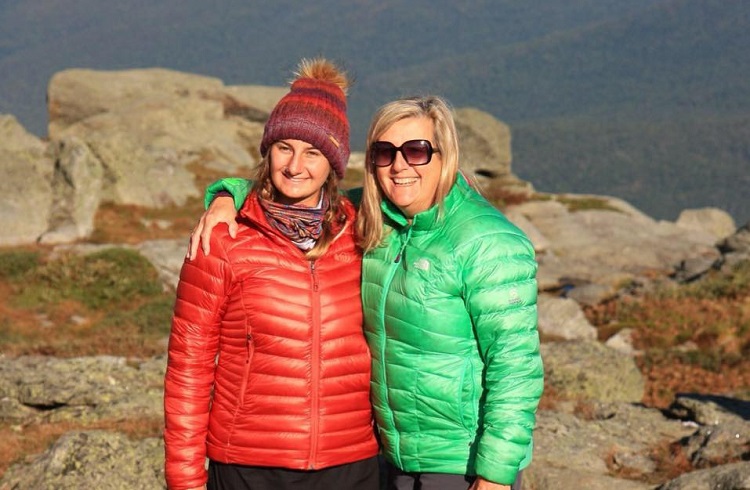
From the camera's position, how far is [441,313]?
175 inches

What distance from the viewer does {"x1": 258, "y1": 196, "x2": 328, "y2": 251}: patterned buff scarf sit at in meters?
4.74

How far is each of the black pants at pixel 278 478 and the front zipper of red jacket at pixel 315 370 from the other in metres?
0.09

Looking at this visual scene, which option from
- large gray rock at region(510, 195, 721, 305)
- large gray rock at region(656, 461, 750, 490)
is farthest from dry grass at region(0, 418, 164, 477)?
large gray rock at region(510, 195, 721, 305)

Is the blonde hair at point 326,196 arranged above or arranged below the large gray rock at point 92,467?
above

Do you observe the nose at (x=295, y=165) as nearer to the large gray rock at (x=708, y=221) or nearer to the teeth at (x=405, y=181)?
the teeth at (x=405, y=181)

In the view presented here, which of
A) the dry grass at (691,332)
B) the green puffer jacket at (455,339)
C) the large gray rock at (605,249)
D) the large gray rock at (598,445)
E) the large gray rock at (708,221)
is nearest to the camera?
the green puffer jacket at (455,339)

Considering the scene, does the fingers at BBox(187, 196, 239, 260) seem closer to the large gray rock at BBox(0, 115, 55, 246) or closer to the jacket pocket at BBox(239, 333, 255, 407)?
the jacket pocket at BBox(239, 333, 255, 407)

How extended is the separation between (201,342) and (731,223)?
4970cm

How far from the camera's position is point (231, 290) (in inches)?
184

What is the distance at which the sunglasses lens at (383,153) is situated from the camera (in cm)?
462

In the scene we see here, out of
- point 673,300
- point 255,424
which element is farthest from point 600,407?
point 673,300

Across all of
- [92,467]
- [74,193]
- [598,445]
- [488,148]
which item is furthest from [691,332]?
[488,148]

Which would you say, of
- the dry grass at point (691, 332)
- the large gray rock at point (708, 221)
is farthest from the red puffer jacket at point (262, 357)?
the large gray rock at point (708, 221)

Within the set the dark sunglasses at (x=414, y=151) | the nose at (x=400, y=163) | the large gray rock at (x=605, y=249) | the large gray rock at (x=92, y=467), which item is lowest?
the large gray rock at (x=605, y=249)
